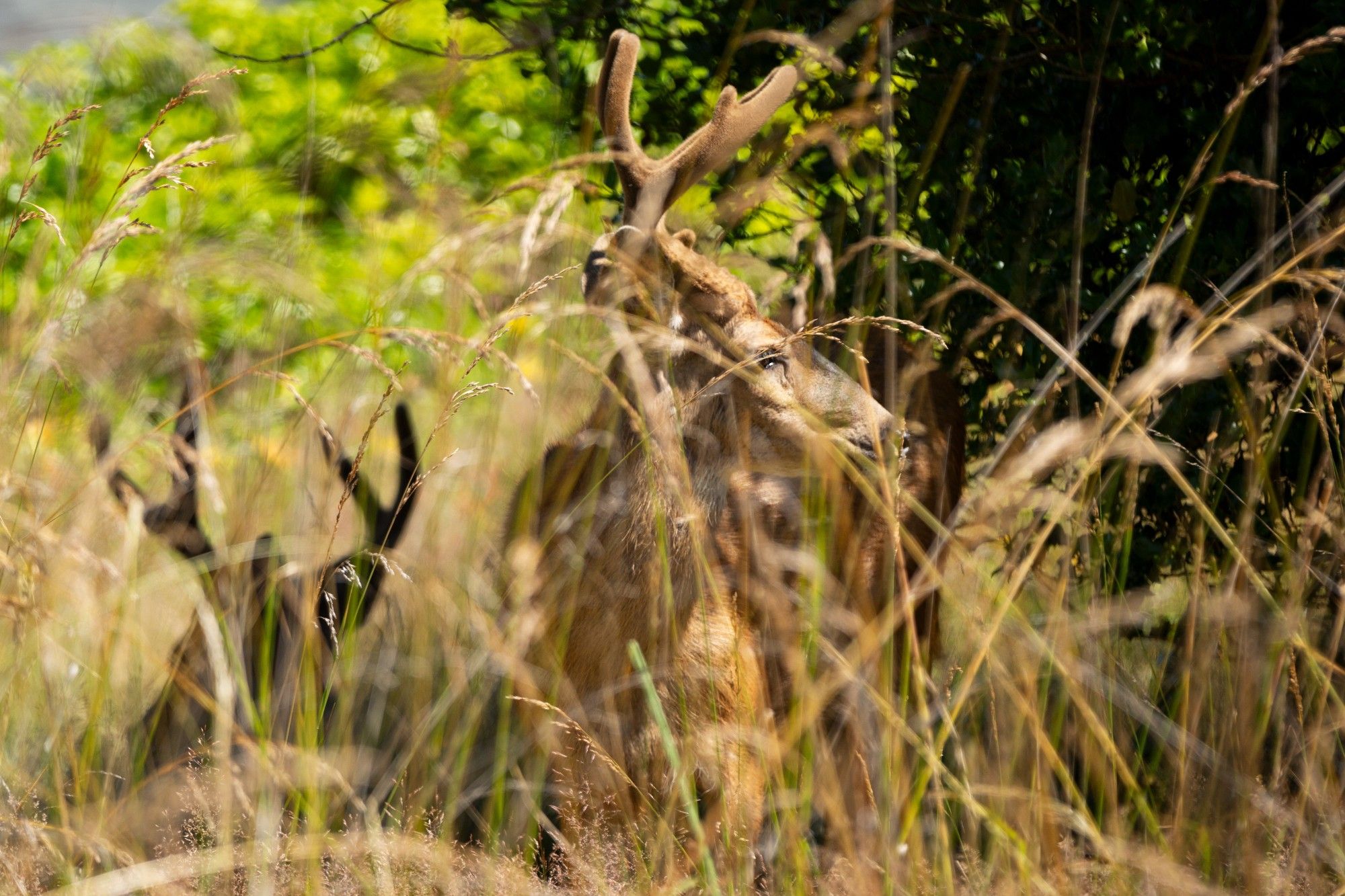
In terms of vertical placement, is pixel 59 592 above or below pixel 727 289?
below

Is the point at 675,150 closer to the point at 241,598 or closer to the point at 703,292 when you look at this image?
the point at 703,292

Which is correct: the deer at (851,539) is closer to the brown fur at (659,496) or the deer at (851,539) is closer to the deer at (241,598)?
the brown fur at (659,496)

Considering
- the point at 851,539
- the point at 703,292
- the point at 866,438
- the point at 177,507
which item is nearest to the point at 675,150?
the point at 703,292

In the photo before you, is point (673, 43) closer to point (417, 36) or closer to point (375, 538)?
point (375, 538)

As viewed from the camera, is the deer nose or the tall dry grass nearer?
the tall dry grass

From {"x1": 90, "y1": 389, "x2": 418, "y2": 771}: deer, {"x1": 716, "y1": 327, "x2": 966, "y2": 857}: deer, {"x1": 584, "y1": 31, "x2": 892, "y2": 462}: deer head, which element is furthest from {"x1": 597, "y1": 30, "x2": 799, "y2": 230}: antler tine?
{"x1": 90, "y1": 389, "x2": 418, "y2": 771}: deer

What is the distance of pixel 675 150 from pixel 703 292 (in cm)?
40

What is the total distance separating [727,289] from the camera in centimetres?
357

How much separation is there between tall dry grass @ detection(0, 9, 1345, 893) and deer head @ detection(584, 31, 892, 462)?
236 millimetres

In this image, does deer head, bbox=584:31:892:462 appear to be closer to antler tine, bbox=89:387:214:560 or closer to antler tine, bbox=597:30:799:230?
antler tine, bbox=597:30:799:230

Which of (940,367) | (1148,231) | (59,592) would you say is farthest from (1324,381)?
(59,592)

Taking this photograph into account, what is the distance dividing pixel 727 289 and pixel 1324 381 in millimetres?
1673

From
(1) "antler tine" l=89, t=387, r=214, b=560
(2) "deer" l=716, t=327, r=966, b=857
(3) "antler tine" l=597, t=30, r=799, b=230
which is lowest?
(2) "deer" l=716, t=327, r=966, b=857

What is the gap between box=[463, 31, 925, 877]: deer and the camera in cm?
309
